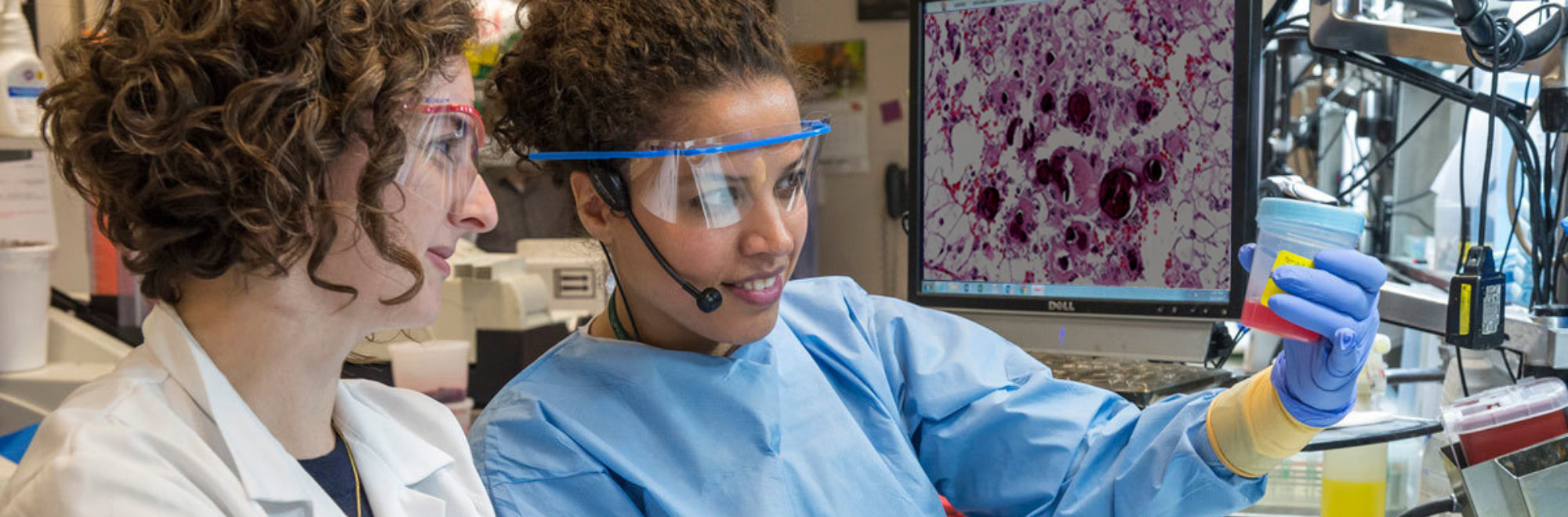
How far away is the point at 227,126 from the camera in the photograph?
0.96 m

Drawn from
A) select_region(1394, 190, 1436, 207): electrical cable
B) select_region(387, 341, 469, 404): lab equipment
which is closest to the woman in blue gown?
select_region(387, 341, 469, 404): lab equipment

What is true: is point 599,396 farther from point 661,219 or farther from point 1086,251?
point 1086,251

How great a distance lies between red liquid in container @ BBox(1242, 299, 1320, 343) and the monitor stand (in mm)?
437

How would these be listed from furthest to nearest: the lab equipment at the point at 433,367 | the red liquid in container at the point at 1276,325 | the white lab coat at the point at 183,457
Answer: the lab equipment at the point at 433,367, the red liquid in container at the point at 1276,325, the white lab coat at the point at 183,457

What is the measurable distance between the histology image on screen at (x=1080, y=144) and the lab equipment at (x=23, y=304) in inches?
80.4

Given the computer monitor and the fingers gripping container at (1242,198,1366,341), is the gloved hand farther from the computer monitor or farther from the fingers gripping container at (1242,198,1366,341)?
the computer monitor

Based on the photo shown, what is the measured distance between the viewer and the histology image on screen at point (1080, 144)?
174cm

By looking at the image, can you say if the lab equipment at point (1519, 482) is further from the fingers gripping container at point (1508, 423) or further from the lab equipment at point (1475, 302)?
the lab equipment at point (1475, 302)

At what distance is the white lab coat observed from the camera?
2.86 ft

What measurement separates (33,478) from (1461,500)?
144 centimetres

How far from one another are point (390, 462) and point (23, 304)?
6.56ft

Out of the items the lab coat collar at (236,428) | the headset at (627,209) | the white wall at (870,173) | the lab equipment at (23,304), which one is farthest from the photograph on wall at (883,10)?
the lab equipment at (23,304)

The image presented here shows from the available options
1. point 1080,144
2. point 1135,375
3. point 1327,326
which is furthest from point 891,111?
point 1327,326

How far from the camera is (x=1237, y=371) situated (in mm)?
1906
